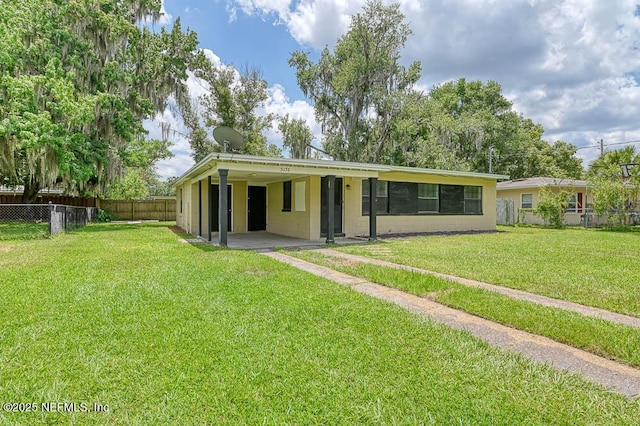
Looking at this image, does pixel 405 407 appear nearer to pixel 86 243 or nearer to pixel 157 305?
pixel 157 305

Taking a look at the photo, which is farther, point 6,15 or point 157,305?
point 6,15

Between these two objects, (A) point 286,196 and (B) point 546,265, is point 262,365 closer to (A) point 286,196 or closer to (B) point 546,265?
(B) point 546,265

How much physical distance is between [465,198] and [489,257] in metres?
7.20

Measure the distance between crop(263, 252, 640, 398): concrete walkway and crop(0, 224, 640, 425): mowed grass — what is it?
0.18 m

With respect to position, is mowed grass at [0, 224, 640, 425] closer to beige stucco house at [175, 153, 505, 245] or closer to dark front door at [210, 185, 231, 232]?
beige stucco house at [175, 153, 505, 245]

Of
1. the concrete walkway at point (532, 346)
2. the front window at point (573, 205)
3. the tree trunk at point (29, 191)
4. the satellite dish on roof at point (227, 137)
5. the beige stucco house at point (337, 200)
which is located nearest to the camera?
the concrete walkway at point (532, 346)

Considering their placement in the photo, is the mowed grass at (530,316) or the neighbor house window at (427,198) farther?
the neighbor house window at (427,198)

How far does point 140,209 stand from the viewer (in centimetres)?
2370

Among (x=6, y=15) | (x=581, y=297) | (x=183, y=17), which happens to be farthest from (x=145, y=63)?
(x=581, y=297)

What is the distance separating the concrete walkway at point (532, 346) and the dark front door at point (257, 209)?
953cm

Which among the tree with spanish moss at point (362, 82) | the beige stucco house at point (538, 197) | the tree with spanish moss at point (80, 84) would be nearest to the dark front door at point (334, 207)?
the tree with spanish moss at point (80, 84)

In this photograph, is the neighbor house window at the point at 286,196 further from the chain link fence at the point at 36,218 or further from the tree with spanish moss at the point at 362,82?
the tree with spanish moss at the point at 362,82

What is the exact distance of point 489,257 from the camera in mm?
7391

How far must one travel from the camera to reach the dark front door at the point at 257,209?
13570 millimetres
